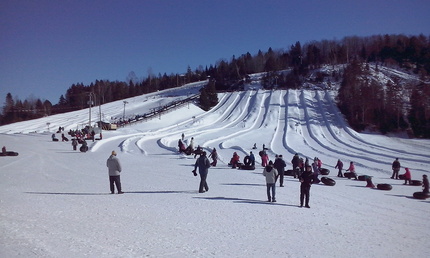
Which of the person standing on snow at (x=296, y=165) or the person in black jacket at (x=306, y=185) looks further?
the person standing on snow at (x=296, y=165)

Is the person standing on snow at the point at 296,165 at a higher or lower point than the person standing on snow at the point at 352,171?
higher

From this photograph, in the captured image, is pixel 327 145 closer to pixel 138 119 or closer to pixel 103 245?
pixel 138 119

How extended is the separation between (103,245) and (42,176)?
32.8ft

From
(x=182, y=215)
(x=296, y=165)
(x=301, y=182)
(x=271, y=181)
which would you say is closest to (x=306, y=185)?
(x=301, y=182)

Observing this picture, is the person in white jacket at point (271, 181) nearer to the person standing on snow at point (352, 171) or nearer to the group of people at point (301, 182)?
the group of people at point (301, 182)

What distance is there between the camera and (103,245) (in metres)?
5.70

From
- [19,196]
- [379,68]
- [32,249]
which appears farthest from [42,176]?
[379,68]

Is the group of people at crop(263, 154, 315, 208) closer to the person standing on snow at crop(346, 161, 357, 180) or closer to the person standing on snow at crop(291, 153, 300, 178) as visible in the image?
the person standing on snow at crop(291, 153, 300, 178)

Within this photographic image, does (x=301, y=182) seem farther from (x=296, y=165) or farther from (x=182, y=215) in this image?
(x=296, y=165)

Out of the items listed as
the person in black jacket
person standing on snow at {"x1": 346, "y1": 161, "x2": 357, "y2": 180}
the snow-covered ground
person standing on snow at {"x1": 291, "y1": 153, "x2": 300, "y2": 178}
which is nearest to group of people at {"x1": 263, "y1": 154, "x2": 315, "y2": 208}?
the person in black jacket

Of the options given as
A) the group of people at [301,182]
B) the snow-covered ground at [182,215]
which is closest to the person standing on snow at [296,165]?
the snow-covered ground at [182,215]

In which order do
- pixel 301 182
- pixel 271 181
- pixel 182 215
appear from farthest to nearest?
pixel 271 181
pixel 301 182
pixel 182 215

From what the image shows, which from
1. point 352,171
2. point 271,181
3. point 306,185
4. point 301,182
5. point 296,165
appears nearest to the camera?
point 306,185

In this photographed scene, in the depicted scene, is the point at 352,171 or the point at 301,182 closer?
the point at 301,182
